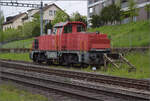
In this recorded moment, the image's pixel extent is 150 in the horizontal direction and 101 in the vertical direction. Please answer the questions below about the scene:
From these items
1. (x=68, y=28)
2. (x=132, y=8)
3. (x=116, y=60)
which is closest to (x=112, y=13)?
(x=132, y=8)

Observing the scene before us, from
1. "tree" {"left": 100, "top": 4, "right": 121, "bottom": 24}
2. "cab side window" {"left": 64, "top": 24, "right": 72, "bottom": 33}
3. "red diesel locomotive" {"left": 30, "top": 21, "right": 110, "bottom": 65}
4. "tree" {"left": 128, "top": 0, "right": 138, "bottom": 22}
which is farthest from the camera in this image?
"tree" {"left": 100, "top": 4, "right": 121, "bottom": 24}

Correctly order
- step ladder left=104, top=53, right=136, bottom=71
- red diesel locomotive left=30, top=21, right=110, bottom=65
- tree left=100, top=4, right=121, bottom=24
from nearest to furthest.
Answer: step ladder left=104, top=53, right=136, bottom=71, red diesel locomotive left=30, top=21, right=110, bottom=65, tree left=100, top=4, right=121, bottom=24

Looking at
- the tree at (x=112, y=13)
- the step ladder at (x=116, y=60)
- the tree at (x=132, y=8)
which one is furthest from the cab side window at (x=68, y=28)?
the tree at (x=112, y=13)

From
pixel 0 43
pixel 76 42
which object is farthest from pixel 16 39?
pixel 76 42

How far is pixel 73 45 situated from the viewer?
1734 centimetres

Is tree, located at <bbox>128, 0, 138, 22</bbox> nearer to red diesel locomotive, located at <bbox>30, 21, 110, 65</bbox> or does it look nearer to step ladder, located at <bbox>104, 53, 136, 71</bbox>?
red diesel locomotive, located at <bbox>30, 21, 110, 65</bbox>

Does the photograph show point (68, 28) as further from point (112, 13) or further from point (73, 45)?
point (112, 13)

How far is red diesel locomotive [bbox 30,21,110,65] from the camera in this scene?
16.3 metres

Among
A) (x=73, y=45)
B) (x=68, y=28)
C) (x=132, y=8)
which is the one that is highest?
(x=132, y=8)

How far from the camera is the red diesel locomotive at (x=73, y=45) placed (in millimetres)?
16266

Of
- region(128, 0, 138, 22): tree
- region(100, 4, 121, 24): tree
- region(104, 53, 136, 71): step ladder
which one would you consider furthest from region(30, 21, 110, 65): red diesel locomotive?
region(100, 4, 121, 24): tree

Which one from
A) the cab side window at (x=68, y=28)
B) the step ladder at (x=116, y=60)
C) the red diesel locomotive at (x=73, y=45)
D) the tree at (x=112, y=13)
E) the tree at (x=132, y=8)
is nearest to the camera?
the step ladder at (x=116, y=60)

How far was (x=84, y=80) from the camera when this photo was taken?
37.2 feet

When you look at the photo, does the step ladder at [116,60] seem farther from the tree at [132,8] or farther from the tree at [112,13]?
the tree at [112,13]
